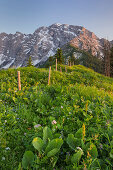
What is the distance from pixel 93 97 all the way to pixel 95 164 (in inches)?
132

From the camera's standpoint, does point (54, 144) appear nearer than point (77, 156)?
No

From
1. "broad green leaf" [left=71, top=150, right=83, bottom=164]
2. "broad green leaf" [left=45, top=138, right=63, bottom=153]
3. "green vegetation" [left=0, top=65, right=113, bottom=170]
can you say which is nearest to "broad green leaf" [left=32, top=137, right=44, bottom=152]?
"green vegetation" [left=0, top=65, right=113, bottom=170]

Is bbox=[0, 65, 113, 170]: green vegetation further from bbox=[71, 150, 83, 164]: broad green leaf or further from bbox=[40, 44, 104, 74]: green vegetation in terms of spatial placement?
bbox=[40, 44, 104, 74]: green vegetation

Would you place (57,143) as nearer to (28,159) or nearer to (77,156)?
(77,156)

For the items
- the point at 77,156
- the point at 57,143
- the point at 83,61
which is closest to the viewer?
the point at 77,156

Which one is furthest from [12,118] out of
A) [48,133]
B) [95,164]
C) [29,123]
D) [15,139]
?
[95,164]

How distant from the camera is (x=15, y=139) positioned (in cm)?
279

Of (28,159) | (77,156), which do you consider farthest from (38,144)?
(77,156)

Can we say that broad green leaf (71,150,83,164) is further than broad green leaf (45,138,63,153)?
No

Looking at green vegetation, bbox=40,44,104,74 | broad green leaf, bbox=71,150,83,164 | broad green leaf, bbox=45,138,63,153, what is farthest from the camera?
green vegetation, bbox=40,44,104,74

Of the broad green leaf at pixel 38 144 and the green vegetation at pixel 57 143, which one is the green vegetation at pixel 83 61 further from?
the broad green leaf at pixel 38 144

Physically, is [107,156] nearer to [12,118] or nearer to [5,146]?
[5,146]

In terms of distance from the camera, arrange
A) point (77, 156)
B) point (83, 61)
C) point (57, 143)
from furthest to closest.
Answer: point (83, 61)
point (57, 143)
point (77, 156)

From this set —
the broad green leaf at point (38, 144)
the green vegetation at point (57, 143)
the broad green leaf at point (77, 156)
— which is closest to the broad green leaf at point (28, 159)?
the green vegetation at point (57, 143)
